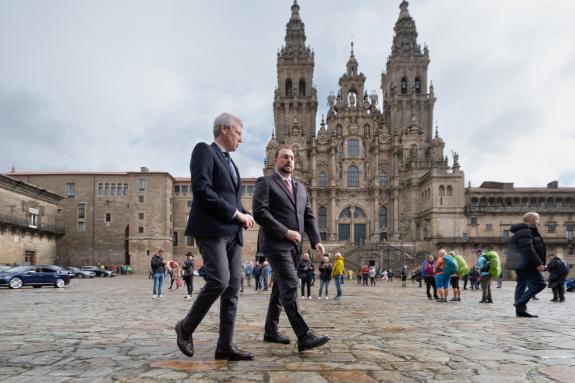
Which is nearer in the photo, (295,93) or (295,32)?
(295,93)

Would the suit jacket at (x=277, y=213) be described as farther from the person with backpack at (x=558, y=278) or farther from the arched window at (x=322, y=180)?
the arched window at (x=322, y=180)

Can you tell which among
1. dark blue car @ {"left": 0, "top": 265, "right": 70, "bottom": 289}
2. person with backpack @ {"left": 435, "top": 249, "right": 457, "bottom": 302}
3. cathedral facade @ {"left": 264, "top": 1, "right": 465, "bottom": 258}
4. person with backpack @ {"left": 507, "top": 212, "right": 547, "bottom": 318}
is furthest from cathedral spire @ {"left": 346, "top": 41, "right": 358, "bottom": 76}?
person with backpack @ {"left": 507, "top": 212, "right": 547, "bottom": 318}

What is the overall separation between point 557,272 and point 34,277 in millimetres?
23000

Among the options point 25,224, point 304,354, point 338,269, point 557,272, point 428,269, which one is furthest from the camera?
point 25,224

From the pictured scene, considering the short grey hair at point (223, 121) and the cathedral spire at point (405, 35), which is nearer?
the short grey hair at point (223, 121)

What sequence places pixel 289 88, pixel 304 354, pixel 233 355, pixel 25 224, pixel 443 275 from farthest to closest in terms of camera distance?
pixel 289 88
pixel 25 224
pixel 443 275
pixel 304 354
pixel 233 355

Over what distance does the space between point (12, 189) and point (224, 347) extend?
4296 cm

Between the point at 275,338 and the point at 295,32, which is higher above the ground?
the point at 295,32

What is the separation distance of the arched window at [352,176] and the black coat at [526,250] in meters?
51.1

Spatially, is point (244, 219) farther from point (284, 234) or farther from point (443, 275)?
point (443, 275)

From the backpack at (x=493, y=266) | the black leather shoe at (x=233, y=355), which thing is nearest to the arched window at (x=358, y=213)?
the backpack at (x=493, y=266)

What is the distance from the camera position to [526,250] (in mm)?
8172

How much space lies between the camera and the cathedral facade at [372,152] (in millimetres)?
54781

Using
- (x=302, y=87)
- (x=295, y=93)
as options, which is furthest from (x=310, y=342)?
(x=302, y=87)
